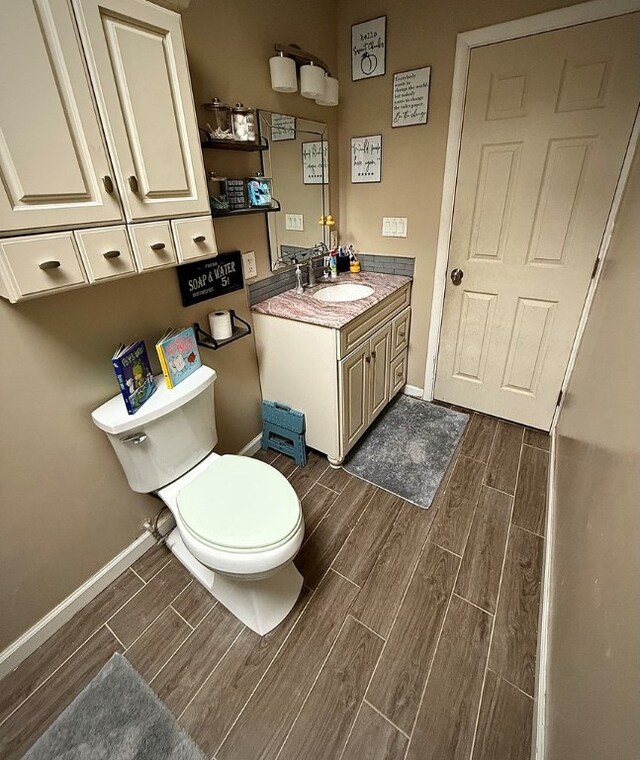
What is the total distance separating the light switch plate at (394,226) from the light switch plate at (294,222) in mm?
527

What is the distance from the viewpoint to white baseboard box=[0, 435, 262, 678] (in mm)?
1230

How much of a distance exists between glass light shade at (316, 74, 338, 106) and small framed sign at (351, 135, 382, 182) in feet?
0.83

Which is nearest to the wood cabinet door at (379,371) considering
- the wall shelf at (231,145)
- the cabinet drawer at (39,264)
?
the wall shelf at (231,145)

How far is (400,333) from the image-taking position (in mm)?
2277

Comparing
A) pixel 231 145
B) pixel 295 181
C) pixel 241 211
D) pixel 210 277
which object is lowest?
pixel 210 277

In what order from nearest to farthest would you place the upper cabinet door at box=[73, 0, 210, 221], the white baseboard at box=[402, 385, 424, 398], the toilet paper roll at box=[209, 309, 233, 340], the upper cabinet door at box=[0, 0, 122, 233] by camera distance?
the upper cabinet door at box=[0, 0, 122, 233] < the upper cabinet door at box=[73, 0, 210, 221] < the toilet paper roll at box=[209, 309, 233, 340] < the white baseboard at box=[402, 385, 424, 398]

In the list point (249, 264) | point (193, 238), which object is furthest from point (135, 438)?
point (249, 264)

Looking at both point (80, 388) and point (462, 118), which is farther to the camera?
point (462, 118)

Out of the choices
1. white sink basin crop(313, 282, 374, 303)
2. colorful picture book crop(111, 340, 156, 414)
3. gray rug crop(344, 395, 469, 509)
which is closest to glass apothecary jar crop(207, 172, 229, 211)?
colorful picture book crop(111, 340, 156, 414)

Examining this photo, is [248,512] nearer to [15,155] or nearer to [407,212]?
[15,155]

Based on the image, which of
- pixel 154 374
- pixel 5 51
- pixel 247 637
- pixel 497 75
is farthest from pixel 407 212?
pixel 247 637

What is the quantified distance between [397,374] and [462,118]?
139cm

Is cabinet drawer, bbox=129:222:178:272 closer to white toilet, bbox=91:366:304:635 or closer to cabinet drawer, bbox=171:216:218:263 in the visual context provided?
cabinet drawer, bbox=171:216:218:263

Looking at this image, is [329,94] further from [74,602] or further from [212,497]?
[74,602]
